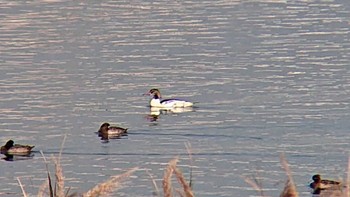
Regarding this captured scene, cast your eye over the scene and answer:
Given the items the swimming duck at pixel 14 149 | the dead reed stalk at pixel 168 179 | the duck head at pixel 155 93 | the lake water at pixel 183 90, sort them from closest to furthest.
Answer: the dead reed stalk at pixel 168 179 → the lake water at pixel 183 90 → the swimming duck at pixel 14 149 → the duck head at pixel 155 93

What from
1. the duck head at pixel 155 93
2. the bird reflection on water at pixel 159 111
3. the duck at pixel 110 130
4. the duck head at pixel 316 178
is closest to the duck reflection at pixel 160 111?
the bird reflection on water at pixel 159 111

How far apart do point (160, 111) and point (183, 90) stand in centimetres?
152

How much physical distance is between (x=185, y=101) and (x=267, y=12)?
15344mm

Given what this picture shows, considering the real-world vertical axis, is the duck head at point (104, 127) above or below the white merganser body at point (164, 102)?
below

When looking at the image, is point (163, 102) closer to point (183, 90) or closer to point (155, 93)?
point (155, 93)

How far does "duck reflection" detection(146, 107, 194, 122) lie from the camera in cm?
2136

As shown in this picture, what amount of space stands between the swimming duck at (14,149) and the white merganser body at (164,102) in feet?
14.9

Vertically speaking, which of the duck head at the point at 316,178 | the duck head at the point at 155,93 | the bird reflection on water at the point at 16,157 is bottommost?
the duck head at the point at 316,178

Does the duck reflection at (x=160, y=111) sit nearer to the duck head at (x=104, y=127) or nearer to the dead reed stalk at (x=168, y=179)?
the duck head at (x=104, y=127)

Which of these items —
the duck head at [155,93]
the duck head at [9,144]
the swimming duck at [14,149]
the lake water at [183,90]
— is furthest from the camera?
the duck head at [155,93]

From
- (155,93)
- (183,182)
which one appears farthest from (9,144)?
(183,182)

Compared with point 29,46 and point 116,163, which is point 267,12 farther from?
point 116,163

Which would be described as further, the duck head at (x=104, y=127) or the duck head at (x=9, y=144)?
the duck head at (x=104, y=127)

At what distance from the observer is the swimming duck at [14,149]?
17203mm
